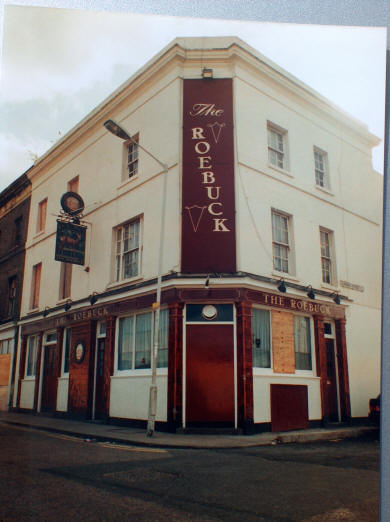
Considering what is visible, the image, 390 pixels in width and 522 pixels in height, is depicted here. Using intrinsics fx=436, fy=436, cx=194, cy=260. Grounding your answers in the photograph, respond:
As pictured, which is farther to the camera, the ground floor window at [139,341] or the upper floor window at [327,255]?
the ground floor window at [139,341]

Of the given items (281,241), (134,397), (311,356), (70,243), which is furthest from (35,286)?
(311,356)

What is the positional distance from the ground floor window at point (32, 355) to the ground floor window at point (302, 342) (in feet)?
9.27

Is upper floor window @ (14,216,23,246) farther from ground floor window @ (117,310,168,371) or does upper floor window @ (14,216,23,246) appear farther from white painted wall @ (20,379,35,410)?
ground floor window @ (117,310,168,371)

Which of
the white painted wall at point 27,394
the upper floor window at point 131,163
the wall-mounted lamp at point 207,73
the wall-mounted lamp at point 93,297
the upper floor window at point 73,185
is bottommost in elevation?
the white painted wall at point 27,394

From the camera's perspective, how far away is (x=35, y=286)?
4.20 meters

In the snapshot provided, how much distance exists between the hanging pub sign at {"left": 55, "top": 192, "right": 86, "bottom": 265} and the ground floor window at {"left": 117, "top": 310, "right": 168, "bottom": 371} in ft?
9.35

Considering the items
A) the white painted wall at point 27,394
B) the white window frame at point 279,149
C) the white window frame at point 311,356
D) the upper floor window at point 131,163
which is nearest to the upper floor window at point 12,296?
the white painted wall at point 27,394

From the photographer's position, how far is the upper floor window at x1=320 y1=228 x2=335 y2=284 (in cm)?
434

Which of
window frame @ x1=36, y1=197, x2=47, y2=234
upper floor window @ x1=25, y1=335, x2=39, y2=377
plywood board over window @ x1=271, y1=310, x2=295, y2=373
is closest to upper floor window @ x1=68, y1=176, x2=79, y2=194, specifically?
window frame @ x1=36, y1=197, x2=47, y2=234

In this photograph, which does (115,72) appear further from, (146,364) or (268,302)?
(146,364)

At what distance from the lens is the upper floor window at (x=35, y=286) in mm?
4172

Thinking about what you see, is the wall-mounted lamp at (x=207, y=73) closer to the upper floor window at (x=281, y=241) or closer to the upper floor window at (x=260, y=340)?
the upper floor window at (x=281, y=241)

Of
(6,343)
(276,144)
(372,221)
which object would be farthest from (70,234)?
(372,221)

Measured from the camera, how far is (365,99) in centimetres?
411
